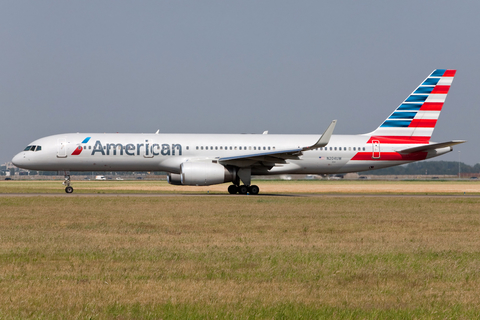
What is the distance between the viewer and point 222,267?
342 inches

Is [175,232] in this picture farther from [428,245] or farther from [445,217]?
[445,217]

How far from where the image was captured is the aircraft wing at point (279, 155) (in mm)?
30438

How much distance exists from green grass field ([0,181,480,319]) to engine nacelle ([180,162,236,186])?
47.9 ft

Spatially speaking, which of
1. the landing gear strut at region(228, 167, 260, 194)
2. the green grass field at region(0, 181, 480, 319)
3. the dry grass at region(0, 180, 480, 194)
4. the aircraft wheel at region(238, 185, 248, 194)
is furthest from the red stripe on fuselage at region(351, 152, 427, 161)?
the green grass field at region(0, 181, 480, 319)

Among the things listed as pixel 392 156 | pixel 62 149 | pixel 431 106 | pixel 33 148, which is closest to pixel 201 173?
pixel 62 149

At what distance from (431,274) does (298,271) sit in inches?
82.9

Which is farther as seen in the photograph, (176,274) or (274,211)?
(274,211)

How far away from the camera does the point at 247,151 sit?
34562 millimetres

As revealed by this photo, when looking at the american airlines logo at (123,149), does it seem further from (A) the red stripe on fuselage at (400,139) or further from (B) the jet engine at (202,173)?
(A) the red stripe on fuselage at (400,139)

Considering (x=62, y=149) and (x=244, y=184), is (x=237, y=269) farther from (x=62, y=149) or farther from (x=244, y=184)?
(x=62, y=149)

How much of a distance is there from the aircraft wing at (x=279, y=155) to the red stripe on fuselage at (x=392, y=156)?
5.74 meters

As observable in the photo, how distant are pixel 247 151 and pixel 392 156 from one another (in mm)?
10189

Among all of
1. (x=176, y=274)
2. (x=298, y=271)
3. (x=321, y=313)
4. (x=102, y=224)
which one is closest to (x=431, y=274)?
(x=298, y=271)

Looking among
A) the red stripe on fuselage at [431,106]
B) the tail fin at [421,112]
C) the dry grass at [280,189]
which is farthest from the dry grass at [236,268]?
the dry grass at [280,189]
